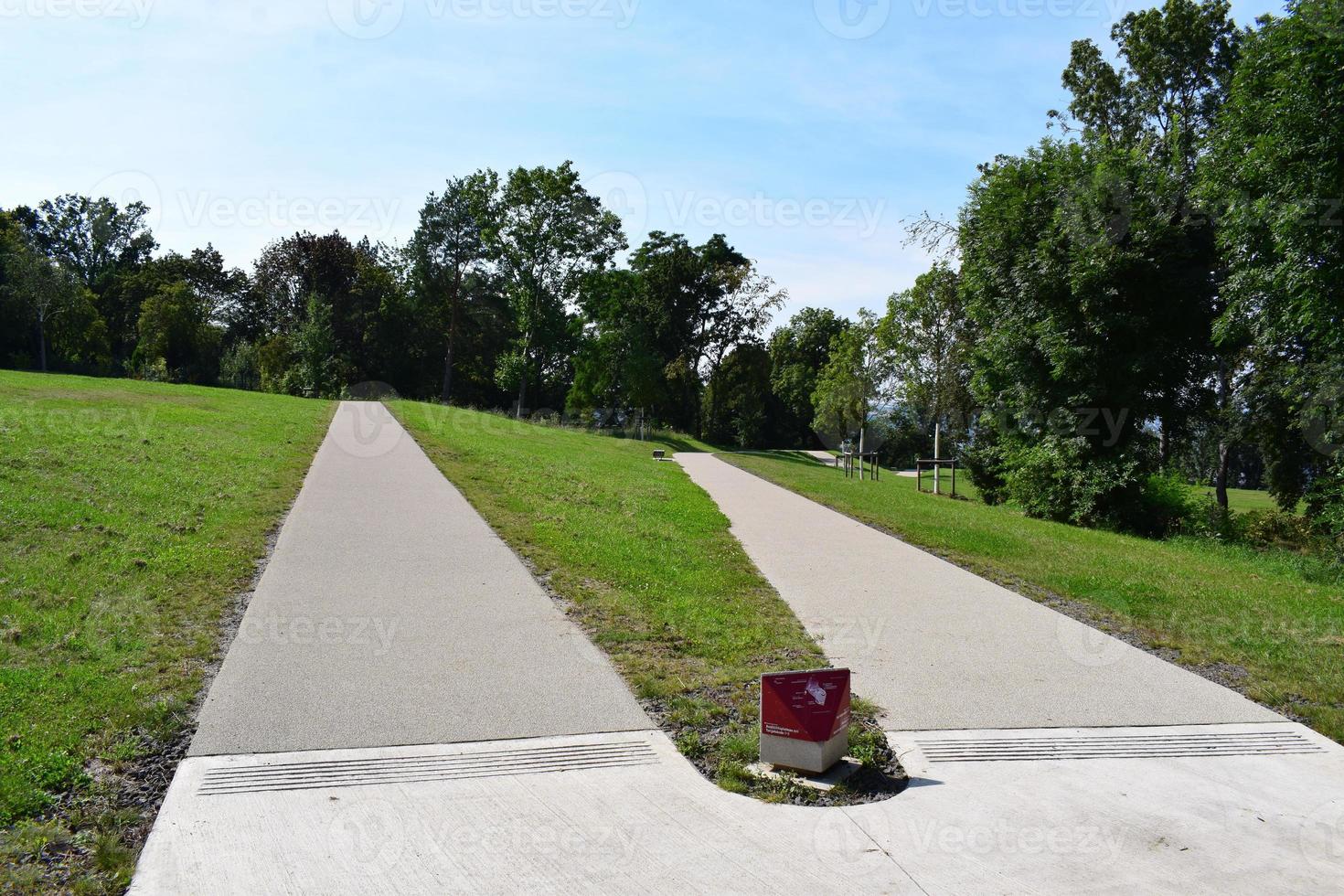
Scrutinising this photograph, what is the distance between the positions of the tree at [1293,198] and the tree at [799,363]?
139 feet

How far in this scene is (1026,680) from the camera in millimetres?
6148

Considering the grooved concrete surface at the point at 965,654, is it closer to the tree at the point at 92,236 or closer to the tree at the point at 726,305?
the tree at the point at 726,305

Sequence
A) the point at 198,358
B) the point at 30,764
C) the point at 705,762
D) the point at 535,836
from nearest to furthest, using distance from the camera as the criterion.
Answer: the point at 535,836, the point at 30,764, the point at 705,762, the point at 198,358

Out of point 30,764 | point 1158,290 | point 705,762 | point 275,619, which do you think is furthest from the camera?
point 1158,290

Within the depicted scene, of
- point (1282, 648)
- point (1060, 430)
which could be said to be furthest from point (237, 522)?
point (1060, 430)

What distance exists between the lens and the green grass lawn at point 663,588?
5.43m

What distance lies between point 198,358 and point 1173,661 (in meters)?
54.6

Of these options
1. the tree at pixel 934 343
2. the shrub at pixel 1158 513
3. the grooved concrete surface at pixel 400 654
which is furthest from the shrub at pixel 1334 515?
the tree at pixel 934 343

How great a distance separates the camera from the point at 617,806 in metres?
4.12

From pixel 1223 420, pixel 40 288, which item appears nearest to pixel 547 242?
pixel 40 288

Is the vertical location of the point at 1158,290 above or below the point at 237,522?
above

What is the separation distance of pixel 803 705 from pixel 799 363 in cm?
5541

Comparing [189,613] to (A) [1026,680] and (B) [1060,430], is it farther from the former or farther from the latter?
(B) [1060,430]

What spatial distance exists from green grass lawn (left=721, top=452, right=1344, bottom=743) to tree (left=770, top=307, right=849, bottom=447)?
135ft
